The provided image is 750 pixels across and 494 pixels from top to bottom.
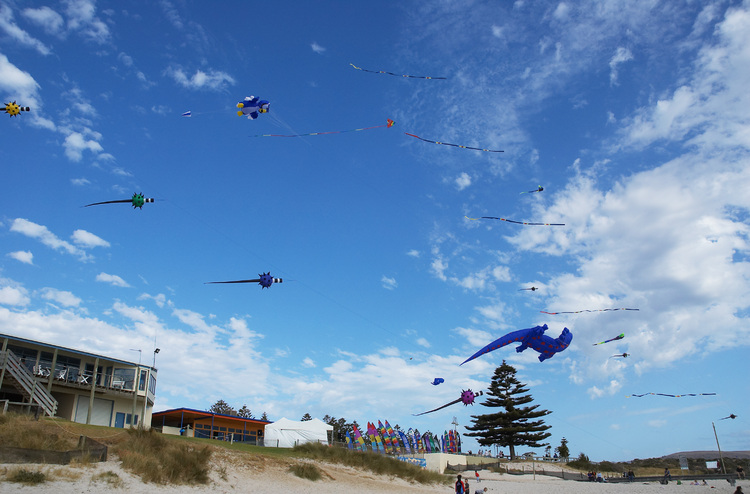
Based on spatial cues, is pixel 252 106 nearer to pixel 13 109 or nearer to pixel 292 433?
pixel 13 109

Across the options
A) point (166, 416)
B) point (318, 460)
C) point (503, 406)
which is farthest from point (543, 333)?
point (503, 406)

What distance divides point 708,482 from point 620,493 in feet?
41.1

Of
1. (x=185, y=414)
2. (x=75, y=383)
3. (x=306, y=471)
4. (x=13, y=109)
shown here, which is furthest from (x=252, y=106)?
(x=185, y=414)

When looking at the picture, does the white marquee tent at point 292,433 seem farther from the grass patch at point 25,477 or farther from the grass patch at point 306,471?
the grass patch at point 25,477

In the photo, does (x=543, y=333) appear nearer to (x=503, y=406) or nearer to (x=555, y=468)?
(x=555, y=468)

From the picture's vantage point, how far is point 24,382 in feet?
85.6

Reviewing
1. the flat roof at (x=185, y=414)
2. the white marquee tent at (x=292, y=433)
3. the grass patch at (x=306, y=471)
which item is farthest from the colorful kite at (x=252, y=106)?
the flat roof at (x=185, y=414)

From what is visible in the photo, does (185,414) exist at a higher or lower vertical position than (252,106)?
lower

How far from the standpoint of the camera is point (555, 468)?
46.3m

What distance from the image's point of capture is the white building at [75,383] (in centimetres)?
2623

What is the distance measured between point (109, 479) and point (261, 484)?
6073 millimetres

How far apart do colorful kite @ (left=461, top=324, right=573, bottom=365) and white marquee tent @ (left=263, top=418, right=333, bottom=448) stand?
13241 millimetres

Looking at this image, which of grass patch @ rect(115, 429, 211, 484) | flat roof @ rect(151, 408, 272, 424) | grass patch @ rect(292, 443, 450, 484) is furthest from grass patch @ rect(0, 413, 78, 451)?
flat roof @ rect(151, 408, 272, 424)

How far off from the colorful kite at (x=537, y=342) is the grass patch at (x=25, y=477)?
17.6m
